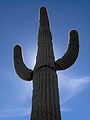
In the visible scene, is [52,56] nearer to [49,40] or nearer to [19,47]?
[49,40]

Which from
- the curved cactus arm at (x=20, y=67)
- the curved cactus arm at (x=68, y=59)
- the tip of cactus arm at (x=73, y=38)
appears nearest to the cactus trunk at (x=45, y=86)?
the curved cactus arm at (x=68, y=59)

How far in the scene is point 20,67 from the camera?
7621mm

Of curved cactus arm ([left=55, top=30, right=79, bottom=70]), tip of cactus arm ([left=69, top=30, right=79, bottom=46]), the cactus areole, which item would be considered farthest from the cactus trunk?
tip of cactus arm ([left=69, top=30, right=79, bottom=46])

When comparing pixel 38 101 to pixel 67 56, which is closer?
pixel 38 101

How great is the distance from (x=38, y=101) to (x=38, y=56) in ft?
5.59

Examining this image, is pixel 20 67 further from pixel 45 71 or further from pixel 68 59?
pixel 68 59

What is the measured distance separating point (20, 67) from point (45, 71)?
113 cm

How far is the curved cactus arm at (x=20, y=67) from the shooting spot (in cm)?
734

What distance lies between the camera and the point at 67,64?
7.35 metres

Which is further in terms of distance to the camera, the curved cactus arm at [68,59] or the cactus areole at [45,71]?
the curved cactus arm at [68,59]

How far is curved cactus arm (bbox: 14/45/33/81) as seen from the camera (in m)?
7.34

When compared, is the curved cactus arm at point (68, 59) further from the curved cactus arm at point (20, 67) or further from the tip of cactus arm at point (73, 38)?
the curved cactus arm at point (20, 67)

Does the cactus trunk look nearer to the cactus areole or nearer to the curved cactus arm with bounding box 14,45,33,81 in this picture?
the cactus areole

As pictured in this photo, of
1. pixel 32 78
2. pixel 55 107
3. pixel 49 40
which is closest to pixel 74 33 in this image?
pixel 49 40
